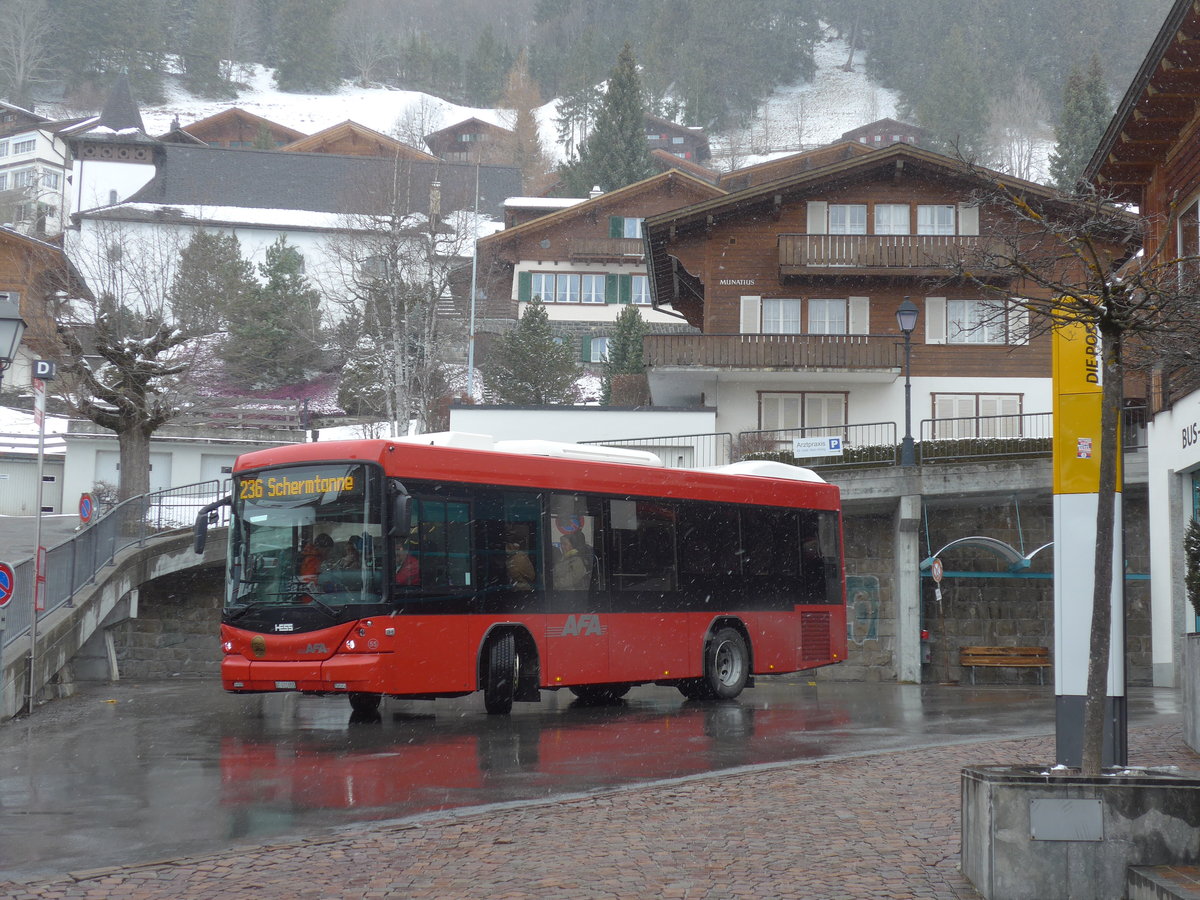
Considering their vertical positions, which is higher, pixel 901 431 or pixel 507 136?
pixel 507 136

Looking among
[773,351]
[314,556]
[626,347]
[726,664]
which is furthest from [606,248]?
[314,556]

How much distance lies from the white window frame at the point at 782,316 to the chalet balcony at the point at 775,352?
4.12 ft

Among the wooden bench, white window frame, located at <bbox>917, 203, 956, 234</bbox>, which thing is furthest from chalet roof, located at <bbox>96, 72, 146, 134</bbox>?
the wooden bench

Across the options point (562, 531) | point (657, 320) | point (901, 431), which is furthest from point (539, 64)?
point (562, 531)

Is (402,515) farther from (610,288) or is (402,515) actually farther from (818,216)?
(610,288)

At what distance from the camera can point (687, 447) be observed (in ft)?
121

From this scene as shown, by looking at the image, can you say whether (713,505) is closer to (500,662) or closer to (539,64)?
(500,662)

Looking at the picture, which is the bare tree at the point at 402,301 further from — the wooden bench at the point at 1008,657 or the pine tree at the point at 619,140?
the pine tree at the point at 619,140

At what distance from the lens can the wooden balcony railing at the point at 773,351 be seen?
3962 cm

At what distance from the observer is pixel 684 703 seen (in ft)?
62.6

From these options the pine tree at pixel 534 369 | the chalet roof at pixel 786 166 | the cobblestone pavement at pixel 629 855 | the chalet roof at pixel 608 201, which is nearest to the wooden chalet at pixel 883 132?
the chalet roof at pixel 786 166

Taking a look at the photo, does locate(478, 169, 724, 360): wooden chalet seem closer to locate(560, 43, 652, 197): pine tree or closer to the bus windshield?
locate(560, 43, 652, 197): pine tree

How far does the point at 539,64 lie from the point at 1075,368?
161 metres

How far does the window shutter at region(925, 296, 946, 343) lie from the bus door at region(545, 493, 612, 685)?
25986 mm
